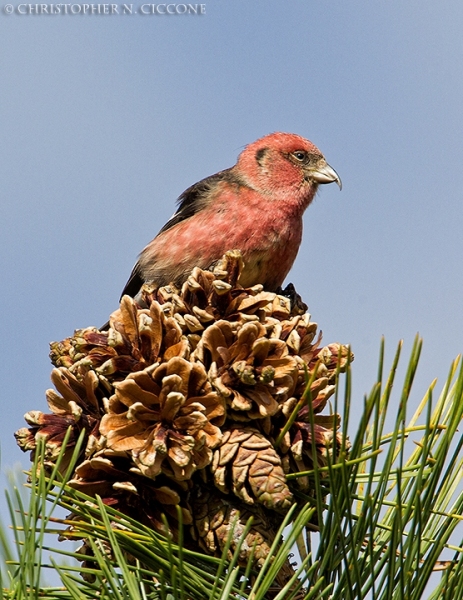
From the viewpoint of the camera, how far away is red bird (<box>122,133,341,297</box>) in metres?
3.71

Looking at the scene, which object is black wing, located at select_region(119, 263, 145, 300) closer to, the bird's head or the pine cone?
the bird's head

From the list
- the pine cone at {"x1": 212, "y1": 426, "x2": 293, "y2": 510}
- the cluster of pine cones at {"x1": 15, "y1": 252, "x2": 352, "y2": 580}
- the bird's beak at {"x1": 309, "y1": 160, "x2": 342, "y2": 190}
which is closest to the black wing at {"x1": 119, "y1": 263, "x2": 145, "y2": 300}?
the bird's beak at {"x1": 309, "y1": 160, "x2": 342, "y2": 190}

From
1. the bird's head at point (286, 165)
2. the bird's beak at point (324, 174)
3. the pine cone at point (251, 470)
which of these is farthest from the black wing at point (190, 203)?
the pine cone at point (251, 470)

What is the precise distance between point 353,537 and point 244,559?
34 centimetres

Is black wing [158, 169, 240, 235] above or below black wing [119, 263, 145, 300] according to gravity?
above

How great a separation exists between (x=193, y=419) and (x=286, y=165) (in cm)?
293

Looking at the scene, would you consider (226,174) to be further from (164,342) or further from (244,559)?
(244,559)

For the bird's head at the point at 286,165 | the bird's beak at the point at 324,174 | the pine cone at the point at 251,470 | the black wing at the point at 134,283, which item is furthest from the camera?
the bird's beak at the point at 324,174

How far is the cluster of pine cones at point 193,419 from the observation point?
1798 millimetres

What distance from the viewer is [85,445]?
1988mm

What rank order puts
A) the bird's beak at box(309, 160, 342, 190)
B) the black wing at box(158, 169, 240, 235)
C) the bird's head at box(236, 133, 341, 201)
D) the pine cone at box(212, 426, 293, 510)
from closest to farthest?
the pine cone at box(212, 426, 293, 510) < the black wing at box(158, 169, 240, 235) < the bird's head at box(236, 133, 341, 201) < the bird's beak at box(309, 160, 342, 190)

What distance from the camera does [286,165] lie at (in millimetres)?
4512

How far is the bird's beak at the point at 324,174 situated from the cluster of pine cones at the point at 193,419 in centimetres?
252

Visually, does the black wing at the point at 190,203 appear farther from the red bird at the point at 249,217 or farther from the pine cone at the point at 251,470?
the pine cone at the point at 251,470
